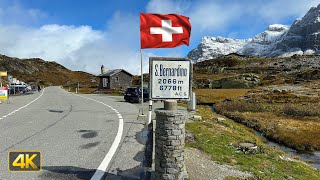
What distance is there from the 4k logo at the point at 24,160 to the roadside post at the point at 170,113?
139 inches

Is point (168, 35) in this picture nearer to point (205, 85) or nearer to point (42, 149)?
point (42, 149)

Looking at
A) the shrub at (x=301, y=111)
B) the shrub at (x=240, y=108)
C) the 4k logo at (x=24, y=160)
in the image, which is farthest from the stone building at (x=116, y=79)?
the 4k logo at (x=24, y=160)

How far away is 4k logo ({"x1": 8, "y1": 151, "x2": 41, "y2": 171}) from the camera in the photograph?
26.5ft

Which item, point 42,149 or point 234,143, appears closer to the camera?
point 42,149

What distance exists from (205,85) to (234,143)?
76.3 m

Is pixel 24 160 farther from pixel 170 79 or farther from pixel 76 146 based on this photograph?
pixel 170 79

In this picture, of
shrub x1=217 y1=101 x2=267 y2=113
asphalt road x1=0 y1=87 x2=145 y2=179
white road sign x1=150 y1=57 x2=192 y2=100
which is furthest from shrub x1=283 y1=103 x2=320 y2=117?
white road sign x1=150 y1=57 x2=192 y2=100

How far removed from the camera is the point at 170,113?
7.24 m

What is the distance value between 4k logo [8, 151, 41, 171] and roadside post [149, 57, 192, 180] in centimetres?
353

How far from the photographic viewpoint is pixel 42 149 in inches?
394

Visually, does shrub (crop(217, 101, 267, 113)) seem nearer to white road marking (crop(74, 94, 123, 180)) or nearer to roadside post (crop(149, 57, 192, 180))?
white road marking (crop(74, 94, 123, 180))

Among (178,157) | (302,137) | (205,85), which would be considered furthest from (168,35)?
(205,85)

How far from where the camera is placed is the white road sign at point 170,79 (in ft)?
25.7

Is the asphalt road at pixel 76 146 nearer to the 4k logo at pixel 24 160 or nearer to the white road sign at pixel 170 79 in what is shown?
the 4k logo at pixel 24 160
